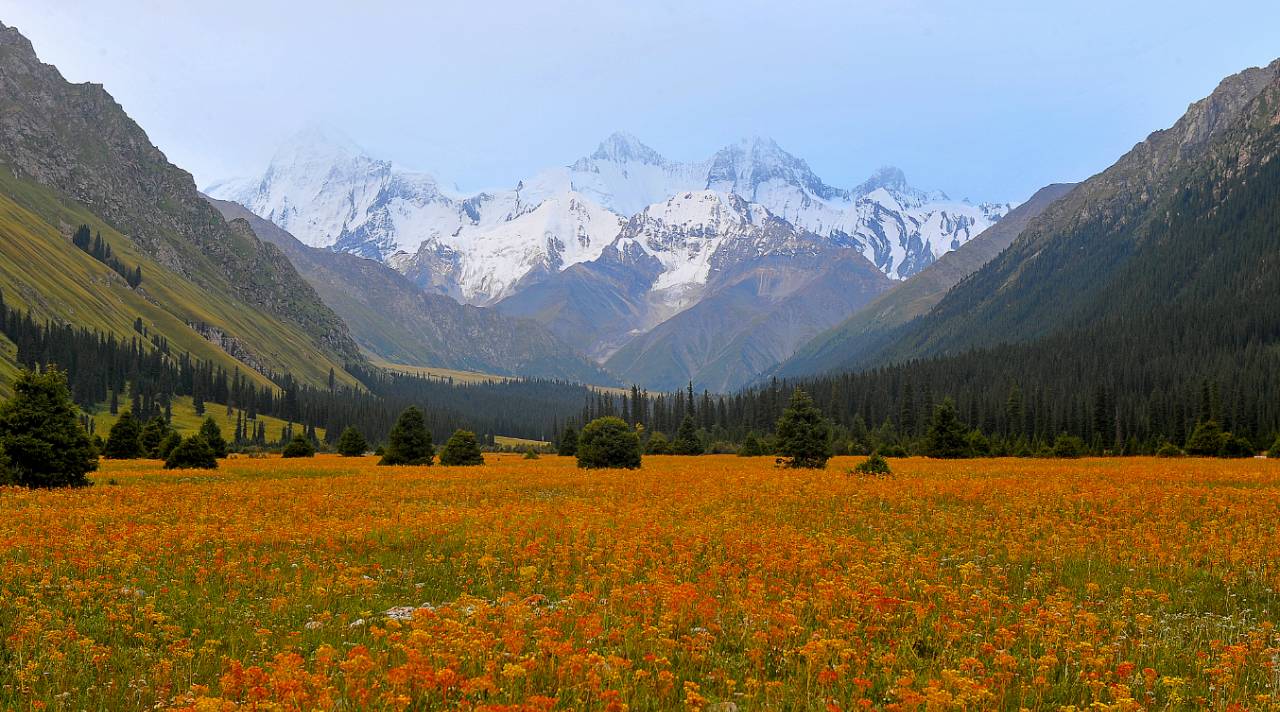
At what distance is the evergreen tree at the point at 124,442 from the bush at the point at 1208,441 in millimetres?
101804

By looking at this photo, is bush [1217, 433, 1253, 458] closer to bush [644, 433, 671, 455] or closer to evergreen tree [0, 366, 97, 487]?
bush [644, 433, 671, 455]

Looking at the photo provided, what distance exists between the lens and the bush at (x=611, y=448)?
5378 cm

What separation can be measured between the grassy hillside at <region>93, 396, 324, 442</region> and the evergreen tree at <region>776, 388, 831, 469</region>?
448 feet

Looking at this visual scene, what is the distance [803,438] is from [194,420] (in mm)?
162619

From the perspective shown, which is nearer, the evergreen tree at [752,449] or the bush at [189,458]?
the bush at [189,458]

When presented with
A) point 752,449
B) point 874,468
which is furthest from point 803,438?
point 752,449

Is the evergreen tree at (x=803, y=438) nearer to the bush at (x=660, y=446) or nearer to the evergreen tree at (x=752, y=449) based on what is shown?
the evergreen tree at (x=752, y=449)

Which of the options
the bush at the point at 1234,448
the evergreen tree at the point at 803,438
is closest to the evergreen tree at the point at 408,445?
the evergreen tree at the point at 803,438

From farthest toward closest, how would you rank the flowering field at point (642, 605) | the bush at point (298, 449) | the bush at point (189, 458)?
the bush at point (298, 449) < the bush at point (189, 458) < the flowering field at point (642, 605)

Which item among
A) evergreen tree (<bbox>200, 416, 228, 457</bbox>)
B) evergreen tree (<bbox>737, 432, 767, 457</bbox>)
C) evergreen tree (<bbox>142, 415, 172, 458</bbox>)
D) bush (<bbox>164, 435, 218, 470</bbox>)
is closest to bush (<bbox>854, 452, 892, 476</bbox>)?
evergreen tree (<bbox>737, 432, 767, 457</bbox>)

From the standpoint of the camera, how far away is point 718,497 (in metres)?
26.0

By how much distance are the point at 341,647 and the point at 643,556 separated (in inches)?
263

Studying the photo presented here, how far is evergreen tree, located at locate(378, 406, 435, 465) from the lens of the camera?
60.4 meters

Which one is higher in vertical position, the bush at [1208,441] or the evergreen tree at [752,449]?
the bush at [1208,441]
